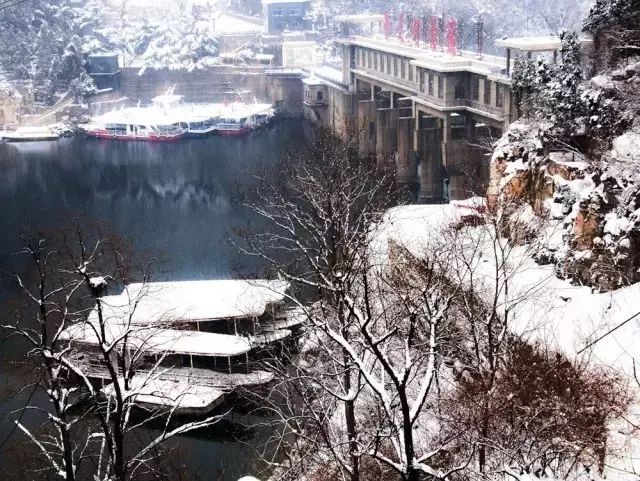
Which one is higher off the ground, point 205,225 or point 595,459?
point 595,459

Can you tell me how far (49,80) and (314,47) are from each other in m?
19.1

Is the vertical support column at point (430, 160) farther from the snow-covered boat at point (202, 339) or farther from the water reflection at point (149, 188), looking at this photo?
the snow-covered boat at point (202, 339)

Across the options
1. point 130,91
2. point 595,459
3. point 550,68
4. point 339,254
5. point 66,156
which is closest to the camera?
point 595,459

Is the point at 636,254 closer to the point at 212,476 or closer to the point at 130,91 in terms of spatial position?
the point at 212,476

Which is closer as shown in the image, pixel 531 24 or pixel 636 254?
pixel 636 254

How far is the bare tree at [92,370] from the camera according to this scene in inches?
306

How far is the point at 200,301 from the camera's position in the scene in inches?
687

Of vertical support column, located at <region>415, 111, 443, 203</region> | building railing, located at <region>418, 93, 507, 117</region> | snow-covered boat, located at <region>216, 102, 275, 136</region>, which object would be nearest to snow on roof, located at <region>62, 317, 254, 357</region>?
building railing, located at <region>418, 93, 507, 117</region>

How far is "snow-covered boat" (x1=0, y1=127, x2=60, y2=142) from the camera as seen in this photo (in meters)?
46.2

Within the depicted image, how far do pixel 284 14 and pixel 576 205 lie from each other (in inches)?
1984

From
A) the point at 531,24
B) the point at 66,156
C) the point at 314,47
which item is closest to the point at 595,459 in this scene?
the point at 66,156

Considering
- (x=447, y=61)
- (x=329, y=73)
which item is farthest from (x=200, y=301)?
(x=329, y=73)

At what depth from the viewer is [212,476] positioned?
1306 cm

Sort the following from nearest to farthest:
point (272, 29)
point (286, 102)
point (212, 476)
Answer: point (212, 476)
point (286, 102)
point (272, 29)
